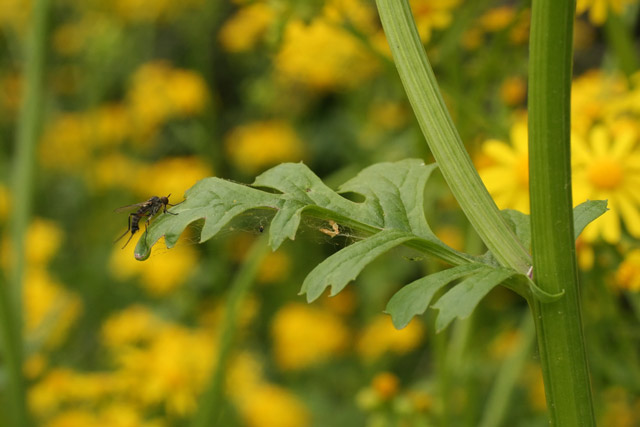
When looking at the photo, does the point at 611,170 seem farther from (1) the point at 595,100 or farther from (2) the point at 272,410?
(2) the point at 272,410

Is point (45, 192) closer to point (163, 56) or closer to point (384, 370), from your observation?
point (163, 56)

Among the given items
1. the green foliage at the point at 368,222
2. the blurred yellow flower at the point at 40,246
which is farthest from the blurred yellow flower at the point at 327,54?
the green foliage at the point at 368,222

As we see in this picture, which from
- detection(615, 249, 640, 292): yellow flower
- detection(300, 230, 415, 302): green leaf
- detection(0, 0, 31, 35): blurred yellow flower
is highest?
detection(0, 0, 31, 35): blurred yellow flower

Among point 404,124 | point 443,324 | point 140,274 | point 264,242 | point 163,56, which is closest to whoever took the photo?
point 443,324

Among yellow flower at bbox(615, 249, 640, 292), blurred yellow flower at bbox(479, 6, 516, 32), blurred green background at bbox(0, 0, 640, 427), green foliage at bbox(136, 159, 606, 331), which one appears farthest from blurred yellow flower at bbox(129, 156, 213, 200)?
green foliage at bbox(136, 159, 606, 331)

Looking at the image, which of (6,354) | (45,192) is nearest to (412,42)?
(6,354)

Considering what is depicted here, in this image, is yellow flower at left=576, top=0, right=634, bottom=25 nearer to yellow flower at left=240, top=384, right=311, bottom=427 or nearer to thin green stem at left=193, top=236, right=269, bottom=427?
thin green stem at left=193, top=236, right=269, bottom=427
